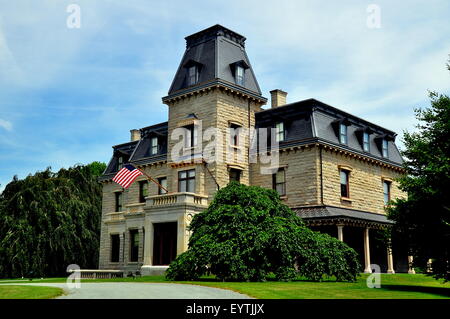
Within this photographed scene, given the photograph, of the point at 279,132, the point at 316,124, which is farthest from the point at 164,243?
the point at 316,124

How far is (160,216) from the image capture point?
30.9m

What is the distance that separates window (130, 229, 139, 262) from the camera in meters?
37.3

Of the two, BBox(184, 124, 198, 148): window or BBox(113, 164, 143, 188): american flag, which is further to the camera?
BBox(184, 124, 198, 148): window

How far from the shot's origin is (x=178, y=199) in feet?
99.5

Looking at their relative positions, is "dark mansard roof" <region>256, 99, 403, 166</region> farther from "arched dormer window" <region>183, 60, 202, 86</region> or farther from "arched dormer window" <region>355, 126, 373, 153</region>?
"arched dormer window" <region>183, 60, 202, 86</region>

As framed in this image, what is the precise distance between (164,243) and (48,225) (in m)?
11.5

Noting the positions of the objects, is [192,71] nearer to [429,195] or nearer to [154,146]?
[154,146]

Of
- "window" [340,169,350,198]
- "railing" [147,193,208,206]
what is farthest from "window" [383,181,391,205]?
"railing" [147,193,208,206]

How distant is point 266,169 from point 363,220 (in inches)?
277

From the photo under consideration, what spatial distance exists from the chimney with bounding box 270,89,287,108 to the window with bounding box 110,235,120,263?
16.5 metres

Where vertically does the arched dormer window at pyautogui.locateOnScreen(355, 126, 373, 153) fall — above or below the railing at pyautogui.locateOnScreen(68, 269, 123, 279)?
above

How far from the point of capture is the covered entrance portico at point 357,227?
94.0 feet
